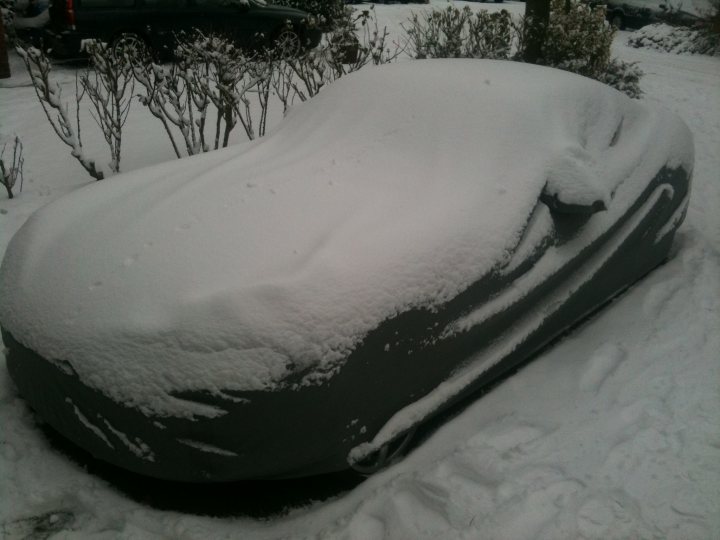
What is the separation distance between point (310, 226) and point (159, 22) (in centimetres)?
762

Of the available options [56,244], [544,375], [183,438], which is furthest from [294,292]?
[544,375]

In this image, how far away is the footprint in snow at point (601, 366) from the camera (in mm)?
2679

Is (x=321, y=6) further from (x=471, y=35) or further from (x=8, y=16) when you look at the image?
(x=8, y=16)

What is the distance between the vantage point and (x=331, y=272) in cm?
196

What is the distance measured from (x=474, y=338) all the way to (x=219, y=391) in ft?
3.22

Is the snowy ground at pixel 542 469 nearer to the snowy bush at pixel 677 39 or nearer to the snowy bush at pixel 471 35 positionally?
the snowy bush at pixel 471 35

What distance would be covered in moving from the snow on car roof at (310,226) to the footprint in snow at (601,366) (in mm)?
788

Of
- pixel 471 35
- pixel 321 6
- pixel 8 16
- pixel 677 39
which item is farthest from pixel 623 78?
pixel 8 16

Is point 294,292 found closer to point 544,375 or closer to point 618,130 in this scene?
point 544,375

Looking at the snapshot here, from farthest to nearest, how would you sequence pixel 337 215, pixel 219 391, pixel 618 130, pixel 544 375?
pixel 618 130, pixel 544 375, pixel 337 215, pixel 219 391

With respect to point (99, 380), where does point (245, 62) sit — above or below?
above

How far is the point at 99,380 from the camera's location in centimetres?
185

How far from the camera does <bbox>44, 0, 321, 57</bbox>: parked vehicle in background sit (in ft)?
26.6

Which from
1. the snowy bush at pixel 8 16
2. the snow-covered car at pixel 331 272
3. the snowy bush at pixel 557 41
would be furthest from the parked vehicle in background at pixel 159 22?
the snow-covered car at pixel 331 272
